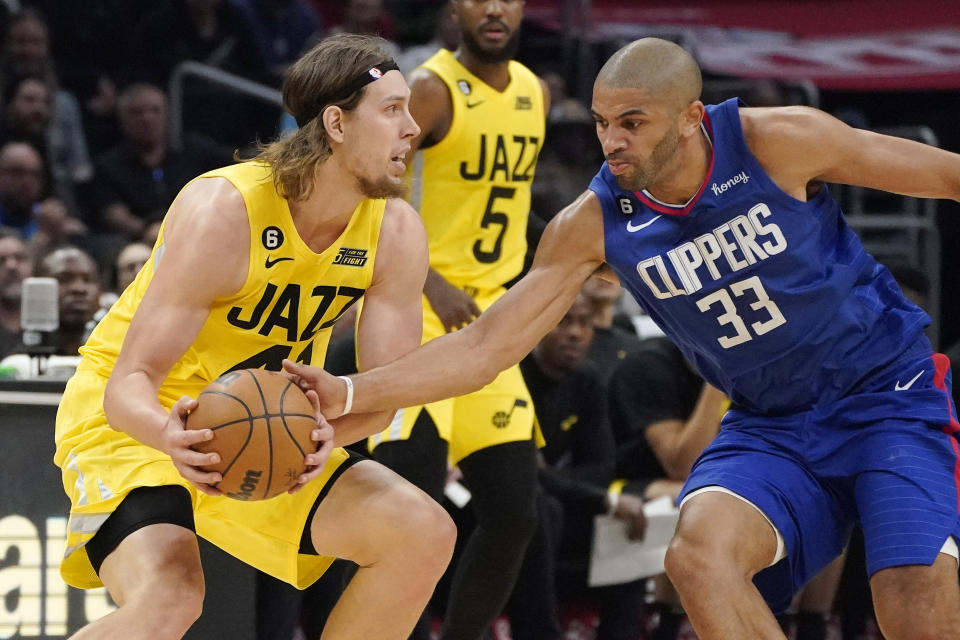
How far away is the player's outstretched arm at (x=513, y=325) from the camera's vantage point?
4.09 meters

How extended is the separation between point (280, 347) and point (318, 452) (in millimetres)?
512

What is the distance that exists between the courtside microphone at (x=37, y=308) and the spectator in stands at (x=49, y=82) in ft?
12.6

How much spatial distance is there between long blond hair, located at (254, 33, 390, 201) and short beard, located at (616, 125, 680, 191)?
79cm

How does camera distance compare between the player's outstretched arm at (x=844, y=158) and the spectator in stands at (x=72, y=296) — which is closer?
the player's outstretched arm at (x=844, y=158)

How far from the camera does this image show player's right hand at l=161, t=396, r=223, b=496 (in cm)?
352

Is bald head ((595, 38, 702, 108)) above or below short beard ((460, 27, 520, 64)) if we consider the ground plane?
above

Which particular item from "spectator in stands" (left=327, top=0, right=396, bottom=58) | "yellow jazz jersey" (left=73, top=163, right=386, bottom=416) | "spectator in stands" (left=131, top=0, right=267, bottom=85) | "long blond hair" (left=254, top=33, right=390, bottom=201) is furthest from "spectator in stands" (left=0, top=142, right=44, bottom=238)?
"long blond hair" (left=254, top=33, right=390, bottom=201)

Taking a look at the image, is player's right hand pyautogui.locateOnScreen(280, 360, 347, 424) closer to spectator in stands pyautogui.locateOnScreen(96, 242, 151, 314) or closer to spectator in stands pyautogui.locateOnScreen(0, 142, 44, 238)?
spectator in stands pyautogui.locateOnScreen(96, 242, 151, 314)

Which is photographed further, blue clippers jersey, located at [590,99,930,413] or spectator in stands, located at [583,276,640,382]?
spectator in stands, located at [583,276,640,382]

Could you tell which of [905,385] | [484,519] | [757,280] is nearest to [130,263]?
[484,519]

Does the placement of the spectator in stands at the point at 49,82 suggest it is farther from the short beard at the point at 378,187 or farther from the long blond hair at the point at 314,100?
the short beard at the point at 378,187

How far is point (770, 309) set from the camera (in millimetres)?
3969

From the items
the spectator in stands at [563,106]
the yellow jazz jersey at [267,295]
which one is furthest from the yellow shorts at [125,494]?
the spectator in stands at [563,106]

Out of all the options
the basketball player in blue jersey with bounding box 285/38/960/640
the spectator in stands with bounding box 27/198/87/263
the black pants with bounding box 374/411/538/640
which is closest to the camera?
the basketball player in blue jersey with bounding box 285/38/960/640
